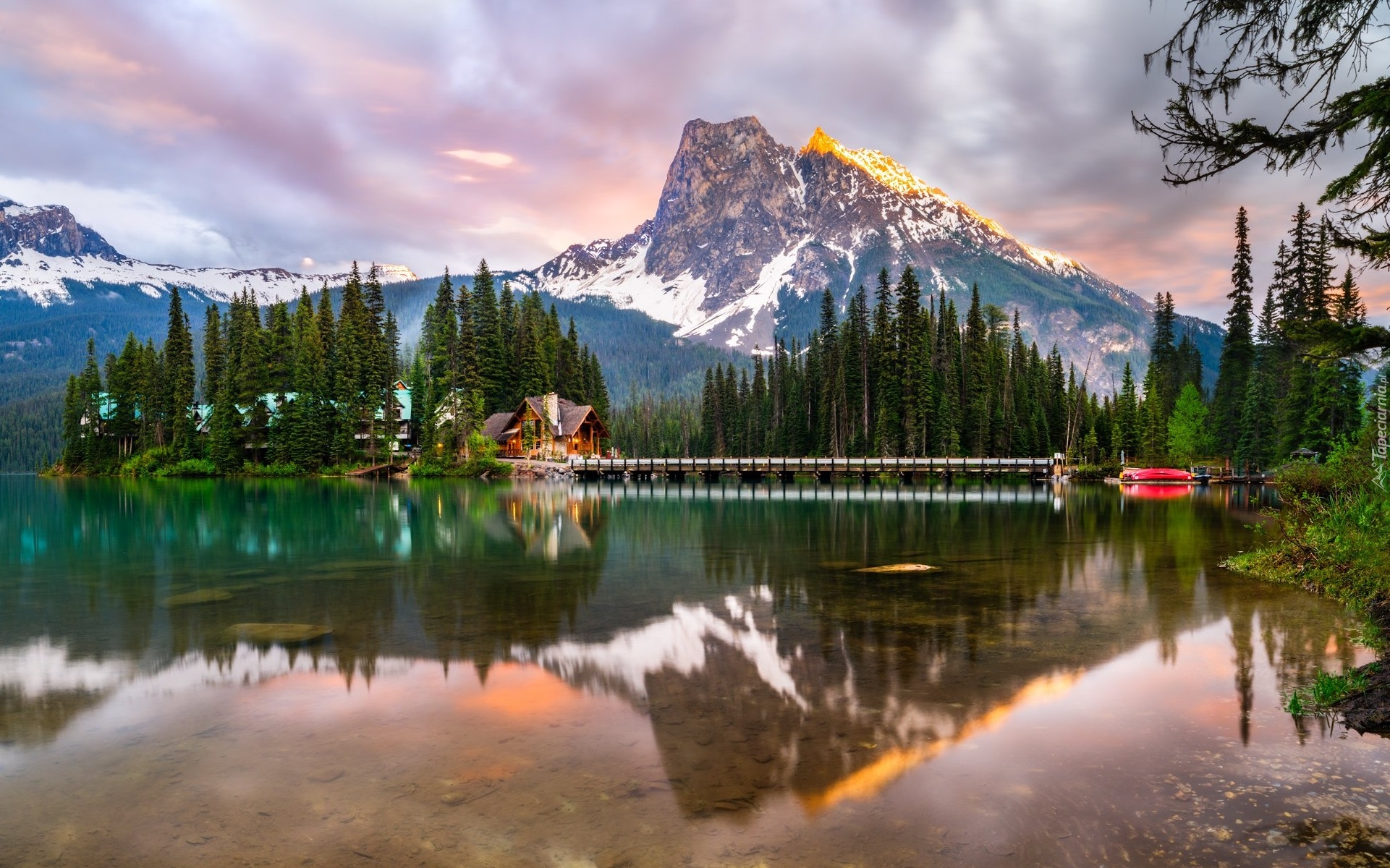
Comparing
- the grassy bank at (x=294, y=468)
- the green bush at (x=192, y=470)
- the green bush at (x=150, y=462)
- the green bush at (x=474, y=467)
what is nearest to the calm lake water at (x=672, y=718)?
the green bush at (x=474, y=467)

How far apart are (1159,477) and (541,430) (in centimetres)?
5920

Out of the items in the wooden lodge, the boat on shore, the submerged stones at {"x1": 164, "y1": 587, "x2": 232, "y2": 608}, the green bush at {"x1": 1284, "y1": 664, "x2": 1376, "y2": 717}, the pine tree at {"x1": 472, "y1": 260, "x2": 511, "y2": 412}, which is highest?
the pine tree at {"x1": 472, "y1": 260, "x2": 511, "y2": 412}

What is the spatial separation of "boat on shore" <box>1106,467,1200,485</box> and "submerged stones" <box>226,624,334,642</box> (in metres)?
71.3

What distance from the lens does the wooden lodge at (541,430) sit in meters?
84.1

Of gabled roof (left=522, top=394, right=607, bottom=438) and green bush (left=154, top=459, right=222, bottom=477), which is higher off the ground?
gabled roof (left=522, top=394, right=607, bottom=438)

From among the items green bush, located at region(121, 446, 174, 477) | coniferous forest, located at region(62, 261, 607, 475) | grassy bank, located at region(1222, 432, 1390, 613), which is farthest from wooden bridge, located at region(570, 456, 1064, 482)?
grassy bank, located at region(1222, 432, 1390, 613)

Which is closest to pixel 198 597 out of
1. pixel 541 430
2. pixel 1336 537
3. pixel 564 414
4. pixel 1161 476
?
pixel 1336 537

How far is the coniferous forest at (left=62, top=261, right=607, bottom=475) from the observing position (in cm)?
7938

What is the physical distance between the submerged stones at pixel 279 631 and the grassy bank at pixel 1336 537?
15.6 metres

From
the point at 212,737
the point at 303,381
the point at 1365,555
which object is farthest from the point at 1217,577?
the point at 303,381

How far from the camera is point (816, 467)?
72438 millimetres

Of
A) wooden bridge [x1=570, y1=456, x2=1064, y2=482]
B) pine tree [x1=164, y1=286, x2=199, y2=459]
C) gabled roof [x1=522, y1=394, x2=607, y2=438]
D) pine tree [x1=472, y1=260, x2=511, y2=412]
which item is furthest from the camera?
pine tree [x1=472, y1=260, x2=511, y2=412]

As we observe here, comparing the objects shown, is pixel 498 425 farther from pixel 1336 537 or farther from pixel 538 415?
pixel 1336 537

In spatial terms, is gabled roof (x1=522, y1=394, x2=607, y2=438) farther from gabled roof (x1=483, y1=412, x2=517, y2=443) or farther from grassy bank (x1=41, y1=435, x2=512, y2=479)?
grassy bank (x1=41, y1=435, x2=512, y2=479)
